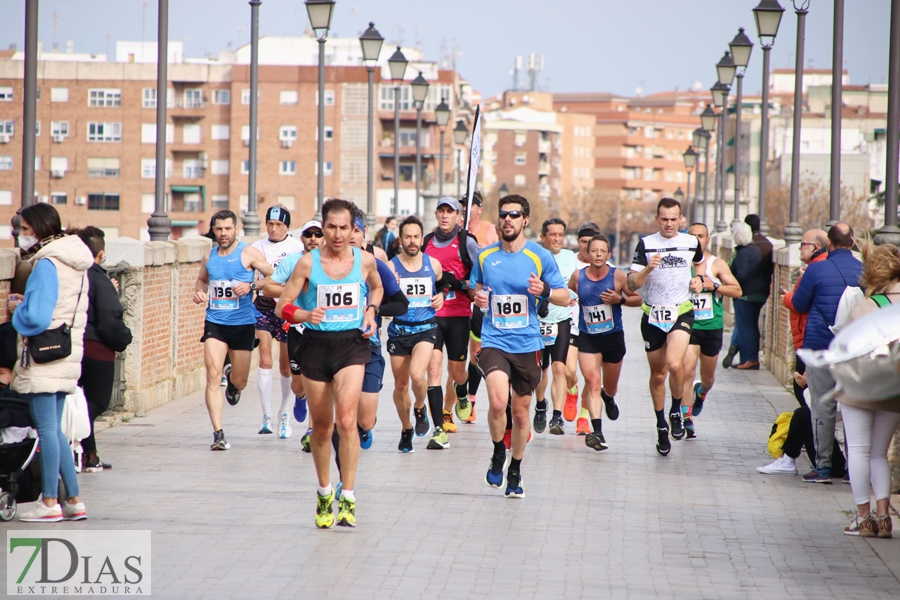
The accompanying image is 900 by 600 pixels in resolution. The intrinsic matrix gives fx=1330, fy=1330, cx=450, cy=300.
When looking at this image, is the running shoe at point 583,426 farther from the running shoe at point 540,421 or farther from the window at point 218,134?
the window at point 218,134

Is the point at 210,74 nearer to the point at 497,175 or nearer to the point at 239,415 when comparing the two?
the point at 497,175

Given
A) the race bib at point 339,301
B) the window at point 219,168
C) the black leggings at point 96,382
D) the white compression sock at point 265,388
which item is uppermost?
the window at point 219,168

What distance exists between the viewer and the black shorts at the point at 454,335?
40.1ft

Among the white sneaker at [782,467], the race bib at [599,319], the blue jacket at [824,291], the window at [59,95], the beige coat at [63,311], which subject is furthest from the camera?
the window at [59,95]

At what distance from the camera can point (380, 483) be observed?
9.96 meters

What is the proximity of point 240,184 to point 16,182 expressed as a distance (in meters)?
18.0

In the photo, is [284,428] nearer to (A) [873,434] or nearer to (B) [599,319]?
(B) [599,319]

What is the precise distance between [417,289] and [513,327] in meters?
2.13

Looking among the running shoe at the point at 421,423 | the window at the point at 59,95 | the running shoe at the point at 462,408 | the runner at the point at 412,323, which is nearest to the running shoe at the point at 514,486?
the runner at the point at 412,323

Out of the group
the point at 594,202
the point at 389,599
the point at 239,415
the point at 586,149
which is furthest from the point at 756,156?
the point at 389,599

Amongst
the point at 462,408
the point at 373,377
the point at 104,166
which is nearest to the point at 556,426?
the point at 462,408

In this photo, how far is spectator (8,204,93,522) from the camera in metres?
7.93

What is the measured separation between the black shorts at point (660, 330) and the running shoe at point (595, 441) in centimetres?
90

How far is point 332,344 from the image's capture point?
8.16 m
